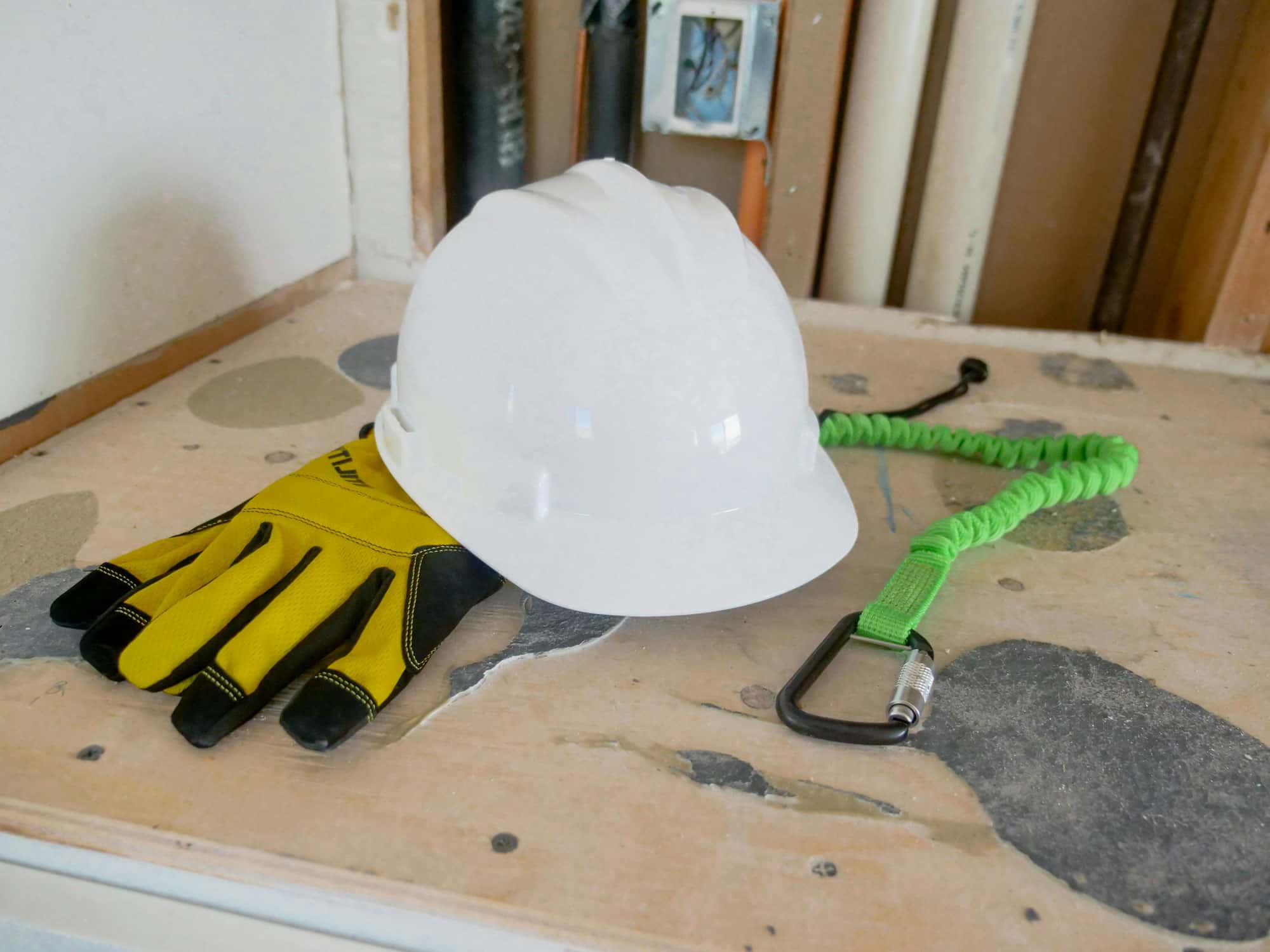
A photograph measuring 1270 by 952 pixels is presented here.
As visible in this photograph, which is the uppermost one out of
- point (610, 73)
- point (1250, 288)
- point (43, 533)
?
point (610, 73)

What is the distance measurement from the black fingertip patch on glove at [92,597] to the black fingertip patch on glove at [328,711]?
0.21 metres

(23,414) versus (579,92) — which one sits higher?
(579,92)

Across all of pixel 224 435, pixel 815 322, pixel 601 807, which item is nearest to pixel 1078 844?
pixel 601 807

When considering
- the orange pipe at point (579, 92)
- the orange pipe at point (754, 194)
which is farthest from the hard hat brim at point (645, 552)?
the orange pipe at point (579, 92)

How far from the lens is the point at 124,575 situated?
2.65 ft

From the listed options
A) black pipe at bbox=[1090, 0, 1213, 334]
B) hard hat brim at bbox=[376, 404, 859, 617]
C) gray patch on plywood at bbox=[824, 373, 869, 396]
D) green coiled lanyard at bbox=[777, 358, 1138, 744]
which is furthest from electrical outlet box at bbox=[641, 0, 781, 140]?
hard hat brim at bbox=[376, 404, 859, 617]

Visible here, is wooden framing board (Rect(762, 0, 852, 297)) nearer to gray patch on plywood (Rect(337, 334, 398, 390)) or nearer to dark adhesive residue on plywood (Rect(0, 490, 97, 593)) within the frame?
gray patch on plywood (Rect(337, 334, 398, 390))

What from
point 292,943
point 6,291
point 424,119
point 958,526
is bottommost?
point 292,943

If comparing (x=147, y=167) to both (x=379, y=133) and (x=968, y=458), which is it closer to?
(x=379, y=133)

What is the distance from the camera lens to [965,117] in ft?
5.22

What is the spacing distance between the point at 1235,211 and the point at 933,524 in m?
0.96

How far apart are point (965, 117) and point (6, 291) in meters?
1.44

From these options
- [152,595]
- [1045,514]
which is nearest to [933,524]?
[1045,514]

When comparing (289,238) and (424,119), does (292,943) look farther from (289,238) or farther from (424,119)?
(424,119)
